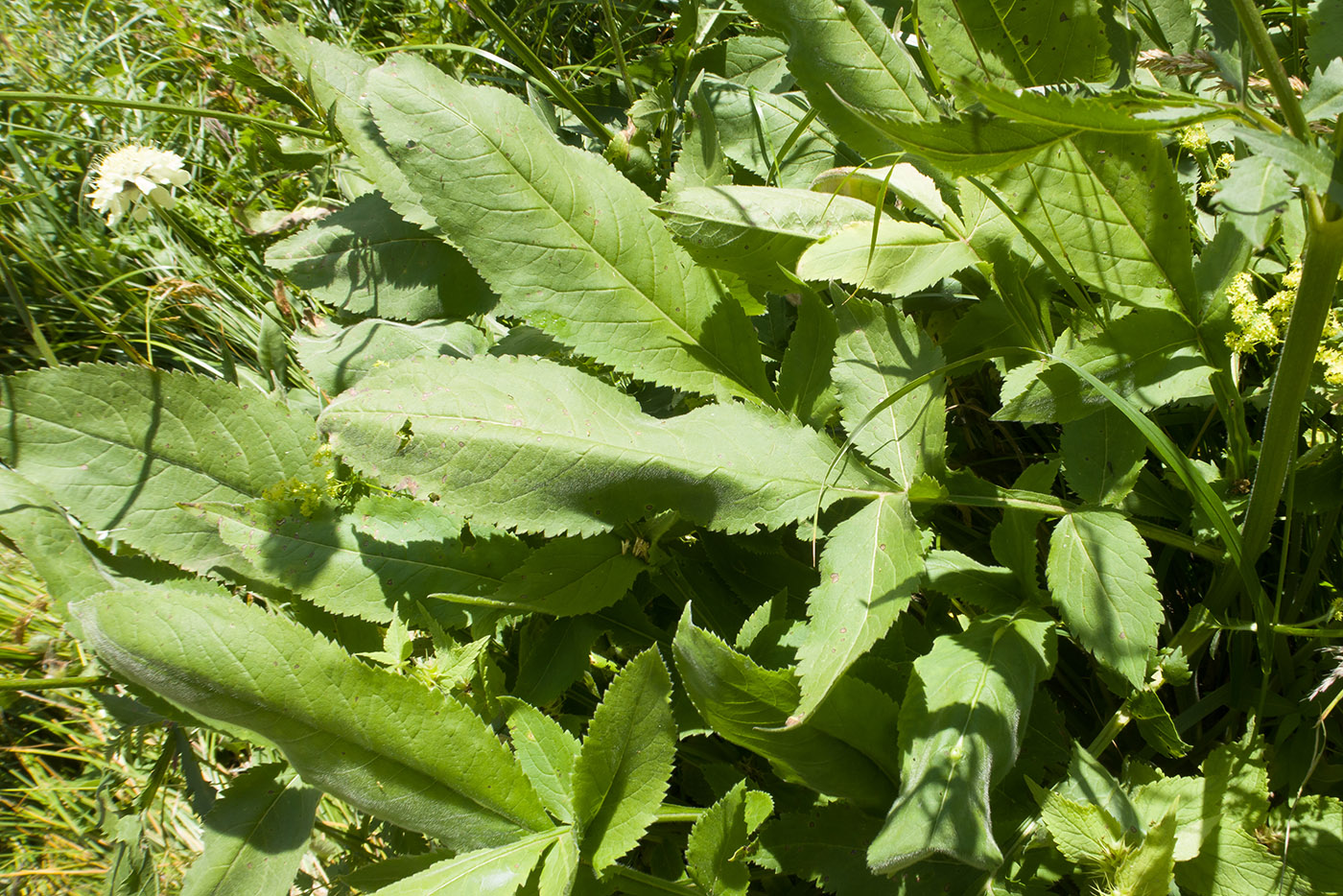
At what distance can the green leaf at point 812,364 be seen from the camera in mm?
1548

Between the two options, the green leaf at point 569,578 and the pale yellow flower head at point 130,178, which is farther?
the pale yellow flower head at point 130,178

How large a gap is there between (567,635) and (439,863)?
44 centimetres

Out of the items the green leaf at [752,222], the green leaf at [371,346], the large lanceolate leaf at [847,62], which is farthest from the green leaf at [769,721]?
the green leaf at [371,346]

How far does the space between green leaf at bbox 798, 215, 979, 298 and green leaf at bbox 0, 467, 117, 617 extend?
1439 millimetres

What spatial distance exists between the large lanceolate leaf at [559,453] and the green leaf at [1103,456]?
32 centimetres

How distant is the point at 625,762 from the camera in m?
1.28

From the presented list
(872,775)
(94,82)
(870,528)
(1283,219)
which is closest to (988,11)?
(1283,219)

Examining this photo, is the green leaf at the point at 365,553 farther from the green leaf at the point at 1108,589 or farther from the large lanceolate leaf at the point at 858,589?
the green leaf at the point at 1108,589

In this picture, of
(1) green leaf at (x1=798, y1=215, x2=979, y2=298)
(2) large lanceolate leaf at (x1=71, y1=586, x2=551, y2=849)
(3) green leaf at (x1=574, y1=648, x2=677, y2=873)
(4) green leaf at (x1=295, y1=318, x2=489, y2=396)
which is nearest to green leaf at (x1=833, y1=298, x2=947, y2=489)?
(1) green leaf at (x1=798, y1=215, x2=979, y2=298)

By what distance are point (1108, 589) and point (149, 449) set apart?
1.71 m

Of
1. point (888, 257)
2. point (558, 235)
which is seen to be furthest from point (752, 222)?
point (558, 235)

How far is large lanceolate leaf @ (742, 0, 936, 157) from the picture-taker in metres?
1.49

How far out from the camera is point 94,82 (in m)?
3.40

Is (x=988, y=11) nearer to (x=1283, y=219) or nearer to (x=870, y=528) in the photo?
(x=1283, y=219)
